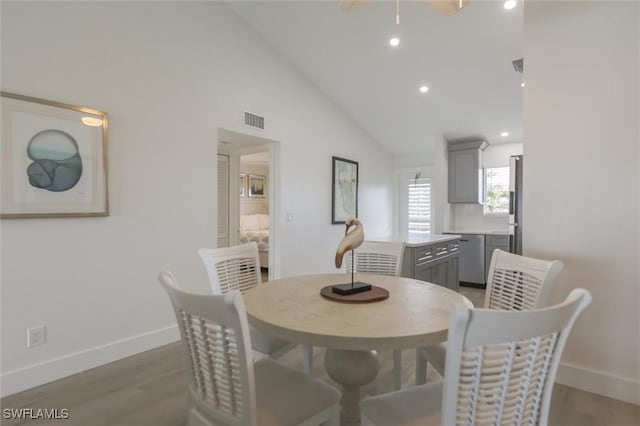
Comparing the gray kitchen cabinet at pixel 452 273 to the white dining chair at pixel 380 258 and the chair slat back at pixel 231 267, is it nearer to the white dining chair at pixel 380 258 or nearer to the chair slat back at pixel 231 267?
the white dining chair at pixel 380 258

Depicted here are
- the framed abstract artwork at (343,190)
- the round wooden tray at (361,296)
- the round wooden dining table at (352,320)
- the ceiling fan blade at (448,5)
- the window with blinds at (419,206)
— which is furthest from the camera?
the window with blinds at (419,206)

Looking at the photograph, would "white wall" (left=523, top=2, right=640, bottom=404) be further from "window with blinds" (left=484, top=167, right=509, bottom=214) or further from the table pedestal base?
"window with blinds" (left=484, top=167, right=509, bottom=214)

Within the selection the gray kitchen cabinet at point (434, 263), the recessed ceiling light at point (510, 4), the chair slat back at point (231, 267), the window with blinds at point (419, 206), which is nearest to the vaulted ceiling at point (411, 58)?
the recessed ceiling light at point (510, 4)

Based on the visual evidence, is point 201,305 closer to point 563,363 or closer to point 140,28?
point 563,363

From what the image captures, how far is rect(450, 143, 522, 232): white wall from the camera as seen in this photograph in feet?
17.3

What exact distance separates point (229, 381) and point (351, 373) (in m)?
0.72

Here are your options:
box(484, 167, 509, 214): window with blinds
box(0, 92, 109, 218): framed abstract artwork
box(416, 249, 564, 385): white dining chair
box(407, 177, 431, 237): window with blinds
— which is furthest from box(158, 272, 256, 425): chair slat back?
box(407, 177, 431, 237): window with blinds

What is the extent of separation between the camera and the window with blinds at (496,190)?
5309 mm

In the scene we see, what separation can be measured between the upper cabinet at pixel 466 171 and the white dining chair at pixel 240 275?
4.08 metres

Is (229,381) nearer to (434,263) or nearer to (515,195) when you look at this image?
(434,263)

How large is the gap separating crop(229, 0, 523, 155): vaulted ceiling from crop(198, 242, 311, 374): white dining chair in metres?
2.56

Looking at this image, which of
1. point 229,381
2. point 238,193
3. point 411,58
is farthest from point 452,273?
point 229,381

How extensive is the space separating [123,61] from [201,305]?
2471mm

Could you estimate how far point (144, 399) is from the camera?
1.99 m
